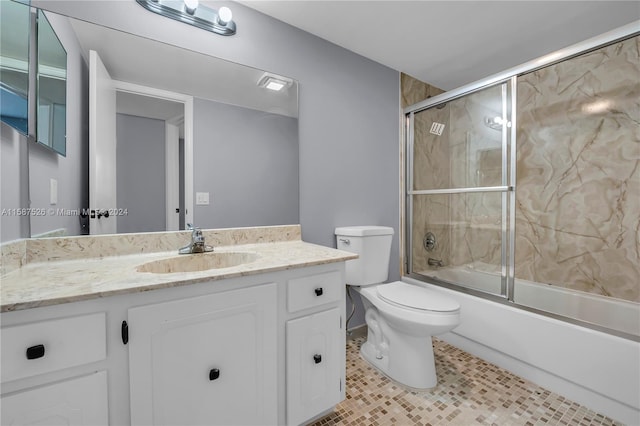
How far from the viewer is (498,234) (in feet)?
6.59

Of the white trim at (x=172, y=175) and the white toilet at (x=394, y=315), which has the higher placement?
the white trim at (x=172, y=175)

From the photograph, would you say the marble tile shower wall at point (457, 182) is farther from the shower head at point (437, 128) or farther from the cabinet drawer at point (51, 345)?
Result: the cabinet drawer at point (51, 345)

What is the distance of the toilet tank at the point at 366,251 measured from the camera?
1.83 metres

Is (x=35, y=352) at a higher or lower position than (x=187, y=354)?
higher

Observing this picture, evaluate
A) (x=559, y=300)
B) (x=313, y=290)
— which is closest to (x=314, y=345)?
Result: (x=313, y=290)

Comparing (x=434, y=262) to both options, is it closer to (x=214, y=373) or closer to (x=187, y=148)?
(x=214, y=373)

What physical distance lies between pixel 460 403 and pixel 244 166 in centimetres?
173

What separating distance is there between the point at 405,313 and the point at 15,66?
1.87 meters

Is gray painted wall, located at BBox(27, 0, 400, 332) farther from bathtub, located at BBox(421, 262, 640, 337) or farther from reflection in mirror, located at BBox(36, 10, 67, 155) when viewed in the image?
bathtub, located at BBox(421, 262, 640, 337)

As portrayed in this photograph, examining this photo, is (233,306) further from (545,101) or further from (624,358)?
(545,101)

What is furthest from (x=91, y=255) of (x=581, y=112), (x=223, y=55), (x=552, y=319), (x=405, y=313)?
(x=581, y=112)

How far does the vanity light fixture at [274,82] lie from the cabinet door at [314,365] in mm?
1344

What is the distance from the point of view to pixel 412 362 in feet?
4.98

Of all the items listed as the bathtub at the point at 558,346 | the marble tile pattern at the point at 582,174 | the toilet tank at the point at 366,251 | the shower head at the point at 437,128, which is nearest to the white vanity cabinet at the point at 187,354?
the toilet tank at the point at 366,251
